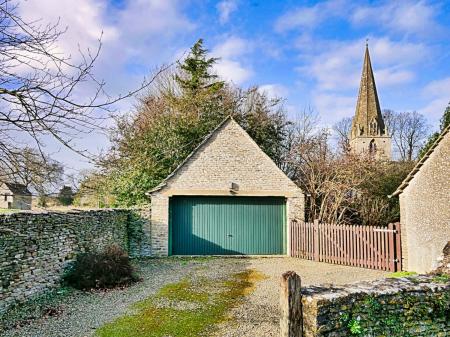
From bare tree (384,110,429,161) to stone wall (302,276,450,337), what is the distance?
35.8 m

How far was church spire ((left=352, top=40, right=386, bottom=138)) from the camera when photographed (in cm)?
3534

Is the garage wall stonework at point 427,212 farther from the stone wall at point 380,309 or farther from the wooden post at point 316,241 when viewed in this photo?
the stone wall at point 380,309

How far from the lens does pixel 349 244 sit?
44.0 feet

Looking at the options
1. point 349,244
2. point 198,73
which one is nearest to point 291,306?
point 349,244

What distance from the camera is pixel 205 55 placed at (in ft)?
80.6

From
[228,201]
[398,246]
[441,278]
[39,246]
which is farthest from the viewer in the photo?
[228,201]

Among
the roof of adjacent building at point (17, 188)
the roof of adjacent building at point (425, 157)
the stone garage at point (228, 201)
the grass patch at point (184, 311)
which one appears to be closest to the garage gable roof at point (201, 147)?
the stone garage at point (228, 201)

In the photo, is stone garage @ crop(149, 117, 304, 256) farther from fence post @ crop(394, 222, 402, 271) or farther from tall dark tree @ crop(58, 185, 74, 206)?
tall dark tree @ crop(58, 185, 74, 206)

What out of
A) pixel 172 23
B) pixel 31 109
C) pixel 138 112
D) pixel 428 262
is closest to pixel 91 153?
pixel 31 109

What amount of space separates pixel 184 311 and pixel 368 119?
33.0m

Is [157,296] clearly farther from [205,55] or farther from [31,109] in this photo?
[205,55]

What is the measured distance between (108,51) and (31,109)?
1.06 meters

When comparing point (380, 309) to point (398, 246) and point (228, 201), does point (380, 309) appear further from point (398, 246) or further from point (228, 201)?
point (228, 201)

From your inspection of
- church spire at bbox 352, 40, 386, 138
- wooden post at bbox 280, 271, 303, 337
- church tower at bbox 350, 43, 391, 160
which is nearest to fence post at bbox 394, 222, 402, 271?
wooden post at bbox 280, 271, 303, 337
